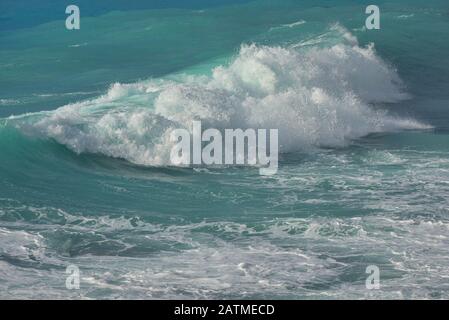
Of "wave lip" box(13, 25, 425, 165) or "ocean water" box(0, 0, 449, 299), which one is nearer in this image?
"ocean water" box(0, 0, 449, 299)

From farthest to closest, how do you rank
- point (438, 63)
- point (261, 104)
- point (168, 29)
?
1. point (168, 29)
2. point (438, 63)
3. point (261, 104)

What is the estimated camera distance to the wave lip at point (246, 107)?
689 inches

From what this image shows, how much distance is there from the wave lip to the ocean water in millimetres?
47

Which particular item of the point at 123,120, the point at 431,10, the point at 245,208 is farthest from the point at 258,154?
the point at 431,10

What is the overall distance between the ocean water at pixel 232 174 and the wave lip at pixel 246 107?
47 mm

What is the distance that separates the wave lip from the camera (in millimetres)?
17500

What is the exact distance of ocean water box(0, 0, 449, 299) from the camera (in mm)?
11257

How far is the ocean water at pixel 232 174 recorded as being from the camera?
36.9 feet

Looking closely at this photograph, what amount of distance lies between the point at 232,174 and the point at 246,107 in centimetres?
404

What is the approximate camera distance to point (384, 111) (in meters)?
23.3

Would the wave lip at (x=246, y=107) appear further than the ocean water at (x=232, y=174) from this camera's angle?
Yes

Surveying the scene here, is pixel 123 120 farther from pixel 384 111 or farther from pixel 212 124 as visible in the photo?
pixel 384 111

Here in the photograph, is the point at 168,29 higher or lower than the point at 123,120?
higher
